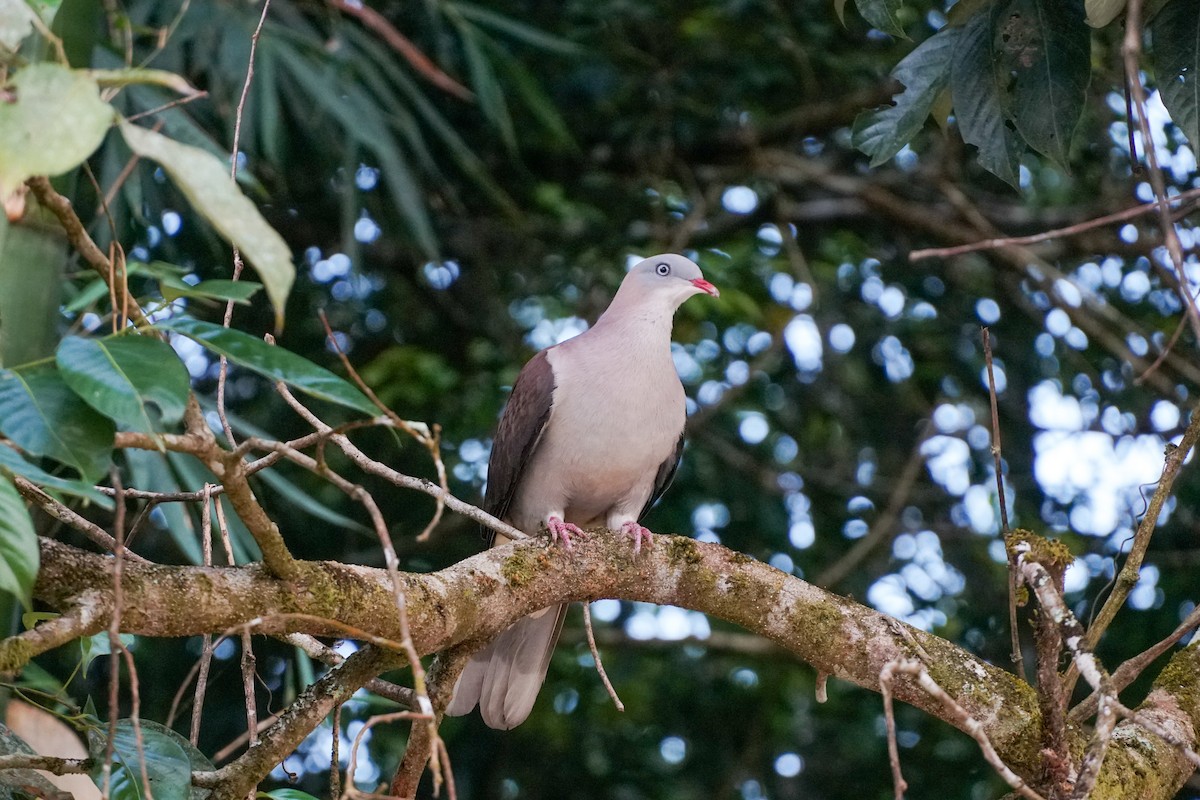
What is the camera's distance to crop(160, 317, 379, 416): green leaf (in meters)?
1.39

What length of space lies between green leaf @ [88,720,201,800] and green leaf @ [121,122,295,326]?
2.86 ft

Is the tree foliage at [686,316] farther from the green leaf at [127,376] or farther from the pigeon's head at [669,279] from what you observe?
the green leaf at [127,376]

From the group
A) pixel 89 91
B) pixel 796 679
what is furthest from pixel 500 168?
pixel 89 91

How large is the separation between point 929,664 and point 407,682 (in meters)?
3.40

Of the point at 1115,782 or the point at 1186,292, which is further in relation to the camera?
the point at 1115,782

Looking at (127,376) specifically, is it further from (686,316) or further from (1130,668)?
(686,316)

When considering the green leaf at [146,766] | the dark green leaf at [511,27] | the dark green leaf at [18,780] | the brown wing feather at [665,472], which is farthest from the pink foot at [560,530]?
the dark green leaf at [511,27]

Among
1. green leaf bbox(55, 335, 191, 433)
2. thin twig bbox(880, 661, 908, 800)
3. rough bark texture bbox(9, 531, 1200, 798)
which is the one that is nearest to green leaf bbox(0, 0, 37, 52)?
green leaf bbox(55, 335, 191, 433)

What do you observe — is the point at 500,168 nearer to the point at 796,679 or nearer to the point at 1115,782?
the point at 796,679

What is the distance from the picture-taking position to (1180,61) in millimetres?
1992

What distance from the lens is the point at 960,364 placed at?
19.4ft

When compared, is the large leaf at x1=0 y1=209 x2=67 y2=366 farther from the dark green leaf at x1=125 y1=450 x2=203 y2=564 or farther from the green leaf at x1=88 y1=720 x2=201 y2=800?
the dark green leaf at x1=125 y1=450 x2=203 y2=564

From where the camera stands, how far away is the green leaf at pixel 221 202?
111cm

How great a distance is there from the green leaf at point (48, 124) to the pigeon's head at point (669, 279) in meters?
2.53
